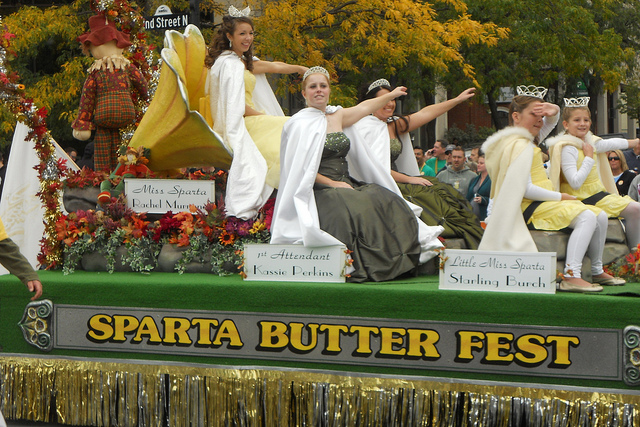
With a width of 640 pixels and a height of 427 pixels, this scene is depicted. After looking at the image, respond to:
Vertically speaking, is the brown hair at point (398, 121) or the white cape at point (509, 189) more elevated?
the brown hair at point (398, 121)

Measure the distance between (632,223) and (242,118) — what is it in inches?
113

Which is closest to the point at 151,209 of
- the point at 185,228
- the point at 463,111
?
the point at 185,228

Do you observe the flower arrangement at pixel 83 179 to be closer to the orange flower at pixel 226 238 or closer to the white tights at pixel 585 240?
the orange flower at pixel 226 238

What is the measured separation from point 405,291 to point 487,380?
682mm

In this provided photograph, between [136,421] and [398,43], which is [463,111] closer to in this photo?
[398,43]

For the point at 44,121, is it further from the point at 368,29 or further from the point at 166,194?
the point at 368,29

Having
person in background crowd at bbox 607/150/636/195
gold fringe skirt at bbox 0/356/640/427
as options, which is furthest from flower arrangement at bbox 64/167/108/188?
person in background crowd at bbox 607/150/636/195

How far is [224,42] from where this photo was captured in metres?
6.94

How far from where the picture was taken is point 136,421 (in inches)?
220

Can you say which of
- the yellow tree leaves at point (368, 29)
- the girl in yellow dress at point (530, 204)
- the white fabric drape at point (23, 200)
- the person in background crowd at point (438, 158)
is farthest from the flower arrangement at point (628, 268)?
the yellow tree leaves at point (368, 29)

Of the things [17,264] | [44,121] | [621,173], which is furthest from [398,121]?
[17,264]

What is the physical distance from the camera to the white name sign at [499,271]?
4945mm

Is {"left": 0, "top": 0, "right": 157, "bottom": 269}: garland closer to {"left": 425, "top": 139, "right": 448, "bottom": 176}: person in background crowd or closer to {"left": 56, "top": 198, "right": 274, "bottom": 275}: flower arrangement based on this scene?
{"left": 56, "top": 198, "right": 274, "bottom": 275}: flower arrangement

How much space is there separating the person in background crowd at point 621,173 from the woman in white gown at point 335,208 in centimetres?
413
